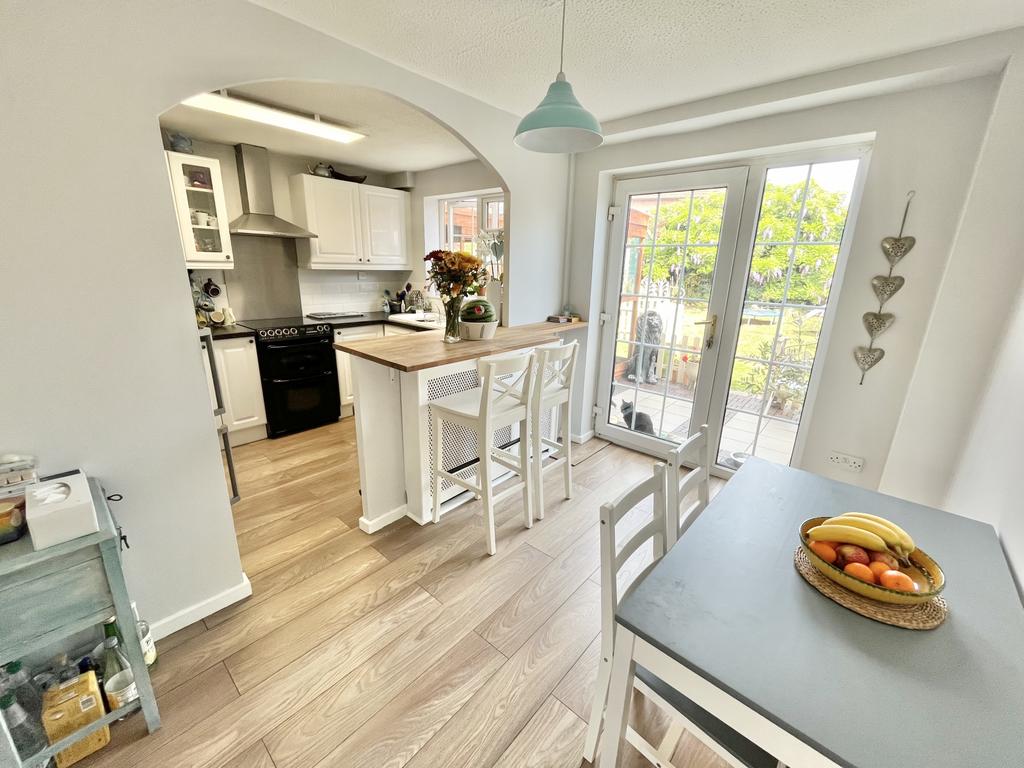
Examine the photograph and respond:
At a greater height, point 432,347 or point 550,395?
point 432,347

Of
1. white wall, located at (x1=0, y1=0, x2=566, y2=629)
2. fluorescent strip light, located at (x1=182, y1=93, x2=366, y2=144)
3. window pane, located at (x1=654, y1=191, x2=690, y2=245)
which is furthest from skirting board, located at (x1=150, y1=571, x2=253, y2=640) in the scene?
window pane, located at (x1=654, y1=191, x2=690, y2=245)

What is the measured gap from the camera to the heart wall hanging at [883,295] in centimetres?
199

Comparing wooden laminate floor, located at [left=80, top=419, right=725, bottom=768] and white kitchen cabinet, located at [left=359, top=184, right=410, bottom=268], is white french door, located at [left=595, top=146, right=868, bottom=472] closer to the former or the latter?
wooden laminate floor, located at [left=80, top=419, right=725, bottom=768]

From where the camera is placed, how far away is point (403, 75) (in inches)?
77.7

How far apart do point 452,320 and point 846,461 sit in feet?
7.98

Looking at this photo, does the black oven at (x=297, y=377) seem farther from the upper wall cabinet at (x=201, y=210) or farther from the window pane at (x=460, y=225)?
the window pane at (x=460, y=225)

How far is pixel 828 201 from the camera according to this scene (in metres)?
2.25

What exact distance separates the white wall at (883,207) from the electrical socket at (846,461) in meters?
0.03

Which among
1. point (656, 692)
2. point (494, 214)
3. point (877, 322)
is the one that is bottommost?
point (656, 692)

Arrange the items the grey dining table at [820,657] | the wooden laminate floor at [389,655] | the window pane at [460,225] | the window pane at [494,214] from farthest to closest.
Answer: the window pane at [460,225], the window pane at [494,214], the wooden laminate floor at [389,655], the grey dining table at [820,657]

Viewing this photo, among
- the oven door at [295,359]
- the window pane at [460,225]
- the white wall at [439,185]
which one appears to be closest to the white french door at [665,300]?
the white wall at [439,185]

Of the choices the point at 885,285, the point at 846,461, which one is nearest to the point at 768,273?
the point at 885,285

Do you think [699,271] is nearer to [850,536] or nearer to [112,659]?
[850,536]

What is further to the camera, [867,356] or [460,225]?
[460,225]
